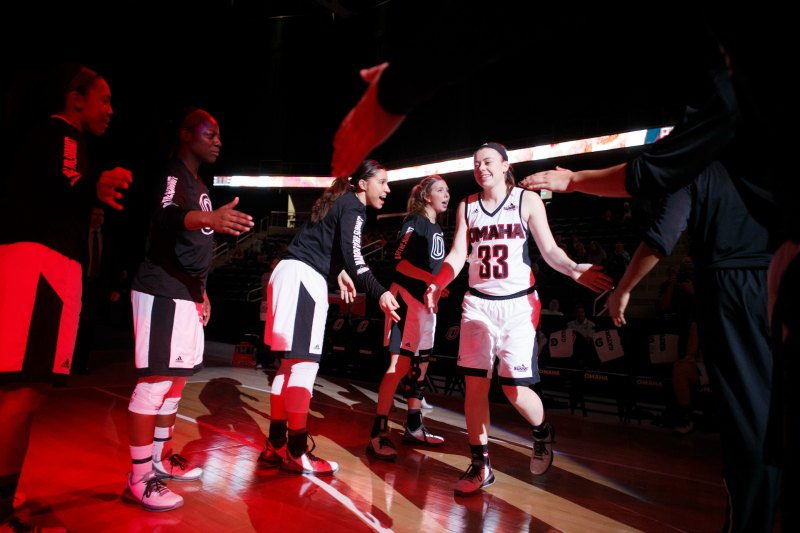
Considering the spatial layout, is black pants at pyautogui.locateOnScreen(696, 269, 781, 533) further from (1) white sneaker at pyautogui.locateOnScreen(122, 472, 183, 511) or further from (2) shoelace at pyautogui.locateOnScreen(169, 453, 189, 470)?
(2) shoelace at pyautogui.locateOnScreen(169, 453, 189, 470)

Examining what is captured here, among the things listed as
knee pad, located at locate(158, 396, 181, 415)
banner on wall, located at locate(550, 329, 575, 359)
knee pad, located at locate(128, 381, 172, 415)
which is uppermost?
banner on wall, located at locate(550, 329, 575, 359)

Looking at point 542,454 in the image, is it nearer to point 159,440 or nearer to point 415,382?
point 415,382

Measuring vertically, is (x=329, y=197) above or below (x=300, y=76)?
below

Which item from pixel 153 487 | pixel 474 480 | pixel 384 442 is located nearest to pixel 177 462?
pixel 153 487

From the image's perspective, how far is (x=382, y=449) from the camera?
3639 millimetres

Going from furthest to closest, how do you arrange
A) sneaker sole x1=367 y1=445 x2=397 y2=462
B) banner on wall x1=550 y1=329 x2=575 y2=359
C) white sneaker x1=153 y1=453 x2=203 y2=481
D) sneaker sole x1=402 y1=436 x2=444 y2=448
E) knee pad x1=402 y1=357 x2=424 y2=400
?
banner on wall x1=550 y1=329 x2=575 y2=359
knee pad x1=402 y1=357 x2=424 y2=400
sneaker sole x1=402 y1=436 x2=444 y2=448
sneaker sole x1=367 y1=445 x2=397 y2=462
white sneaker x1=153 y1=453 x2=203 y2=481

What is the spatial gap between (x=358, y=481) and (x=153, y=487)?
1.23 meters

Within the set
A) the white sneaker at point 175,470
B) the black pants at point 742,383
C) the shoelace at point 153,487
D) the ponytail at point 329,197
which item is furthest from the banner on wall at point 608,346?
the shoelace at point 153,487

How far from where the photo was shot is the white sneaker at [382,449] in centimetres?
359

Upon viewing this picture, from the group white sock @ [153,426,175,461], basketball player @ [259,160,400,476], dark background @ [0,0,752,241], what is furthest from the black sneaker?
dark background @ [0,0,752,241]

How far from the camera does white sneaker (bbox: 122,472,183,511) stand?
2.43 metres

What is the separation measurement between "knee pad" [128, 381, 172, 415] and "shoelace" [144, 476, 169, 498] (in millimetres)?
357

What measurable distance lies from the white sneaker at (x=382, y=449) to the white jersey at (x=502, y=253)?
1439 millimetres

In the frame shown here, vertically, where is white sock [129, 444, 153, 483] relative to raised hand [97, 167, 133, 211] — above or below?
below
